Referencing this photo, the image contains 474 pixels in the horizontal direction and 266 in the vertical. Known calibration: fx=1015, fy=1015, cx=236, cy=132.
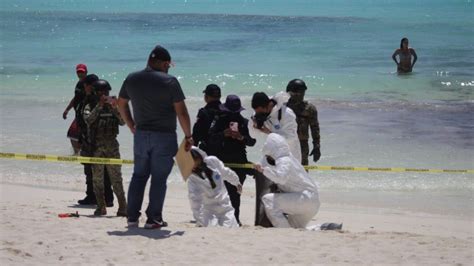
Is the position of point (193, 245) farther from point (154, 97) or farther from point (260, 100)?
point (260, 100)

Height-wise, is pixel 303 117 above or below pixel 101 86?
below

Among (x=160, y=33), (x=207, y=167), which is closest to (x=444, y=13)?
(x=160, y=33)

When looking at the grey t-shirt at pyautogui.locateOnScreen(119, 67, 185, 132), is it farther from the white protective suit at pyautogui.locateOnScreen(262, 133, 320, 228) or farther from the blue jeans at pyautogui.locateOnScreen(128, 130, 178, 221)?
the white protective suit at pyautogui.locateOnScreen(262, 133, 320, 228)

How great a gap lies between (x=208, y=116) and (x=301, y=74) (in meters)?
19.9

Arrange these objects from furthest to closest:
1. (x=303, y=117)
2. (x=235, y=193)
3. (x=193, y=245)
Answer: (x=303, y=117) < (x=235, y=193) < (x=193, y=245)

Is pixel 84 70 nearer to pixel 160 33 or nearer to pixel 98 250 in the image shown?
pixel 98 250

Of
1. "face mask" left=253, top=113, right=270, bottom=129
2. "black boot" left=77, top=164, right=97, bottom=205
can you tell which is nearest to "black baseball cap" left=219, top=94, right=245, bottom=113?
"face mask" left=253, top=113, right=270, bottom=129

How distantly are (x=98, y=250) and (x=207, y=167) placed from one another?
185 centimetres

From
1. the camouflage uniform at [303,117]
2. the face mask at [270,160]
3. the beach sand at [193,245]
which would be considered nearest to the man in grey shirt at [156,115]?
the beach sand at [193,245]

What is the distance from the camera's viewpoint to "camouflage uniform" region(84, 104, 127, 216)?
985 cm

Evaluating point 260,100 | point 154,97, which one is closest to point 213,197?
point 260,100

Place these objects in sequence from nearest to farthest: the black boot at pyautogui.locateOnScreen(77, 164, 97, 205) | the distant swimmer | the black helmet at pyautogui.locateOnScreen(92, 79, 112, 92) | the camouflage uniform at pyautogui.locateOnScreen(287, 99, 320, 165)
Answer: the black helmet at pyautogui.locateOnScreen(92, 79, 112, 92)
the camouflage uniform at pyautogui.locateOnScreen(287, 99, 320, 165)
the black boot at pyautogui.locateOnScreen(77, 164, 97, 205)
the distant swimmer

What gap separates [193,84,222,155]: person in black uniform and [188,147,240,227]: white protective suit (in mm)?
509

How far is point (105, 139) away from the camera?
32.7ft
